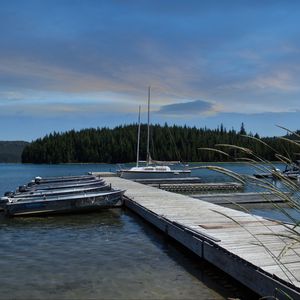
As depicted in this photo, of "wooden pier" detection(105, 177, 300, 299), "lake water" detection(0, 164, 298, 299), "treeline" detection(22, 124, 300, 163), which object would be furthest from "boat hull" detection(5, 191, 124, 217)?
"treeline" detection(22, 124, 300, 163)

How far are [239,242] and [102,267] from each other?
128 inches

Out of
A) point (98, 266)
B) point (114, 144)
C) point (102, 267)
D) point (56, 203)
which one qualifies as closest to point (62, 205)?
point (56, 203)

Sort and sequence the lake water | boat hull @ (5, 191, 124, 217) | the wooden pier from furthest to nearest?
boat hull @ (5, 191, 124, 217) < the lake water < the wooden pier

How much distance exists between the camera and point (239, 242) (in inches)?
372

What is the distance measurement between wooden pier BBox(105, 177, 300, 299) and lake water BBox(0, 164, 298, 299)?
408mm

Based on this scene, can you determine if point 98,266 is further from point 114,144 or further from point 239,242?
point 114,144

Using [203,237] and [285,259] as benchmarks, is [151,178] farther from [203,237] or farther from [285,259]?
[285,259]

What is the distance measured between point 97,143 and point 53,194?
148059 millimetres

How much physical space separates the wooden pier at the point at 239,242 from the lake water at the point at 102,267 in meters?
0.41

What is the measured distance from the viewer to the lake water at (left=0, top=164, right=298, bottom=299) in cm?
863

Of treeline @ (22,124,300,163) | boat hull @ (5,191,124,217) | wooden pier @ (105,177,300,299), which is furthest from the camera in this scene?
treeline @ (22,124,300,163)

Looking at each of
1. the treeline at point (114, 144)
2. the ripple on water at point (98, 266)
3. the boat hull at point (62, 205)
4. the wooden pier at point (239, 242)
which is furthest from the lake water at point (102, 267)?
the treeline at point (114, 144)

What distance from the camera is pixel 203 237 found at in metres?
10.3

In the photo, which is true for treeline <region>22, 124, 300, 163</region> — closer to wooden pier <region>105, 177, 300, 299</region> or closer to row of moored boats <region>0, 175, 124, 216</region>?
row of moored boats <region>0, 175, 124, 216</region>
